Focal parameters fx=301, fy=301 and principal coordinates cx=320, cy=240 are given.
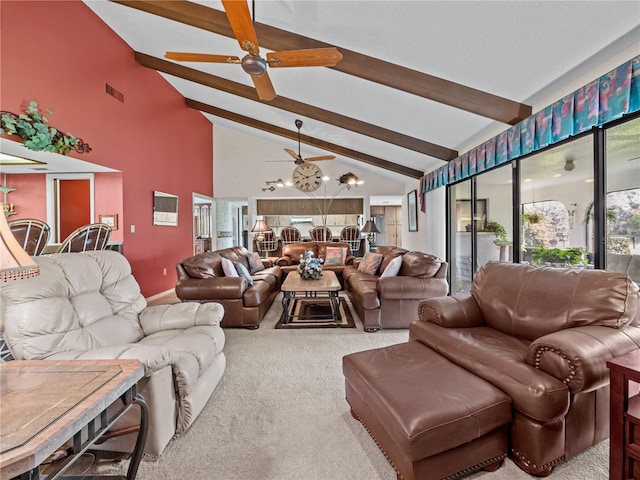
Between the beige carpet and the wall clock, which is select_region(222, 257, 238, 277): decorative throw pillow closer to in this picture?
the beige carpet

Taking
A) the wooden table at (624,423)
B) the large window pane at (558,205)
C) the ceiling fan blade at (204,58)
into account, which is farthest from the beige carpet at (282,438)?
the ceiling fan blade at (204,58)

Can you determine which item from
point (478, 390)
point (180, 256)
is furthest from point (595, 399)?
point (180, 256)

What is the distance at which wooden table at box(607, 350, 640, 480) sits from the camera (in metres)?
1.24

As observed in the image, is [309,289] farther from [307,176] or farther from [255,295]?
[307,176]

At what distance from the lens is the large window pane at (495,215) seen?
12.9 ft

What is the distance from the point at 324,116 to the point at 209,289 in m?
3.26

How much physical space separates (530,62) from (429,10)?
3.19ft

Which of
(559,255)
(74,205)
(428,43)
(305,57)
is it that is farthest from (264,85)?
(74,205)

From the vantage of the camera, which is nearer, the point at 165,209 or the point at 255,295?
the point at 255,295

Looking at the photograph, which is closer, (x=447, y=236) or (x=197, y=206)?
(x=447, y=236)

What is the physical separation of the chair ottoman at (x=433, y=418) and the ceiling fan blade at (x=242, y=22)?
235 cm

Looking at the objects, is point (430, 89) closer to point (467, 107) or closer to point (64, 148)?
point (467, 107)

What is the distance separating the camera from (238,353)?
121 inches

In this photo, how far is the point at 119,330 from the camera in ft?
6.88
